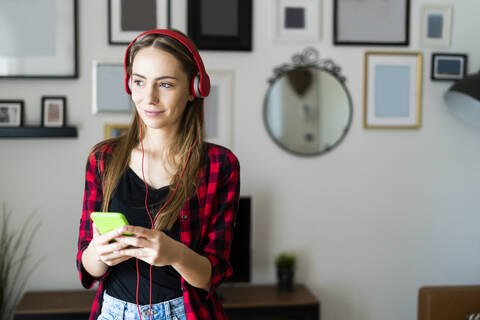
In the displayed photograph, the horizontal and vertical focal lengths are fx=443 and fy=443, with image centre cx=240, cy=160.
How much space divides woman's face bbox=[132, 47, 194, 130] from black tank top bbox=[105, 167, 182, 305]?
0.18 m

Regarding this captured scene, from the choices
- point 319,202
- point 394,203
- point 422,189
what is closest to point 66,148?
Result: point 319,202

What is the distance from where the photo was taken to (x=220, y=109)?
2.40 metres

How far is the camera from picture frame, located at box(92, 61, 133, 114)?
2.31 meters

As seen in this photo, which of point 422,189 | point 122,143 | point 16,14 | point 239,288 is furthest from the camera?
point 422,189

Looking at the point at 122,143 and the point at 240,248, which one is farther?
the point at 240,248

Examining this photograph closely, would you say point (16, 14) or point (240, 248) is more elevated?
point (16, 14)

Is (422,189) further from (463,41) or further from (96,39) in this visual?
(96,39)

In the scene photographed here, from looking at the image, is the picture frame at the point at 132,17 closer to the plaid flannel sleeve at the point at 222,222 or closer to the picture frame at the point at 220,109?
the picture frame at the point at 220,109

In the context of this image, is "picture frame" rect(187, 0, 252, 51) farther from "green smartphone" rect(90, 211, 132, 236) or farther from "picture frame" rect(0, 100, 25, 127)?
"green smartphone" rect(90, 211, 132, 236)

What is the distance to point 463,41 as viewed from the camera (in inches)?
101

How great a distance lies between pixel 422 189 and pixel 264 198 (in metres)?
0.94

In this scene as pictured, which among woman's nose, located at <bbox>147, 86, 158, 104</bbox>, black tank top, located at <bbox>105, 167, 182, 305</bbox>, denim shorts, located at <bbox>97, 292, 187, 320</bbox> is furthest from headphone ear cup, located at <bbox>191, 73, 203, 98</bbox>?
denim shorts, located at <bbox>97, 292, 187, 320</bbox>

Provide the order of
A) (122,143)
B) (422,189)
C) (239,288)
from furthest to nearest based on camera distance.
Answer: (422,189), (239,288), (122,143)

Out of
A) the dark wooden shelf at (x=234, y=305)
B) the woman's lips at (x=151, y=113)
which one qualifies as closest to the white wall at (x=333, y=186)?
the dark wooden shelf at (x=234, y=305)
